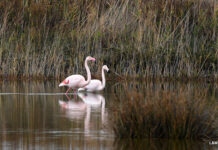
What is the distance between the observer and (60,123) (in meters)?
10.4

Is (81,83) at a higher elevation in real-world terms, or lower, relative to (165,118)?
lower

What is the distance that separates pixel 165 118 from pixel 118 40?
14.2m

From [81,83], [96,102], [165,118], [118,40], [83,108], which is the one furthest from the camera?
[118,40]

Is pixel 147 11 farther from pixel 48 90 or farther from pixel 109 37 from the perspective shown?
pixel 48 90

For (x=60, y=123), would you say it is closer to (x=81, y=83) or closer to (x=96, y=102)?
(x=96, y=102)

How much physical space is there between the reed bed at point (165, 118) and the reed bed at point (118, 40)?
12261 millimetres

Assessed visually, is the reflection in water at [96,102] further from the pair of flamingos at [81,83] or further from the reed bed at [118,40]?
the reed bed at [118,40]

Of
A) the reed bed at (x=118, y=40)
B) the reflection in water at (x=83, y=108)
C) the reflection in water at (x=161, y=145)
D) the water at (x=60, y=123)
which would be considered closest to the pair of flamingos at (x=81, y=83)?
the water at (x=60, y=123)

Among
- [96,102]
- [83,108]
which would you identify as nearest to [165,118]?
[83,108]

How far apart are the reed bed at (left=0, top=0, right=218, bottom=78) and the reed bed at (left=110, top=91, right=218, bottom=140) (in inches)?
483

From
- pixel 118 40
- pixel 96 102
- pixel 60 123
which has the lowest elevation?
pixel 96 102

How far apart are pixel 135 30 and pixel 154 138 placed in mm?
14539

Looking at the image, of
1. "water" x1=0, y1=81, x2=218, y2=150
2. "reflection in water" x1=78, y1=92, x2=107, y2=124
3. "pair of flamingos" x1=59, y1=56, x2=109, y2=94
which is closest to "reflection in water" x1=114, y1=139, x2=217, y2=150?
"water" x1=0, y1=81, x2=218, y2=150

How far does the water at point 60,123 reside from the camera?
8219 mm
